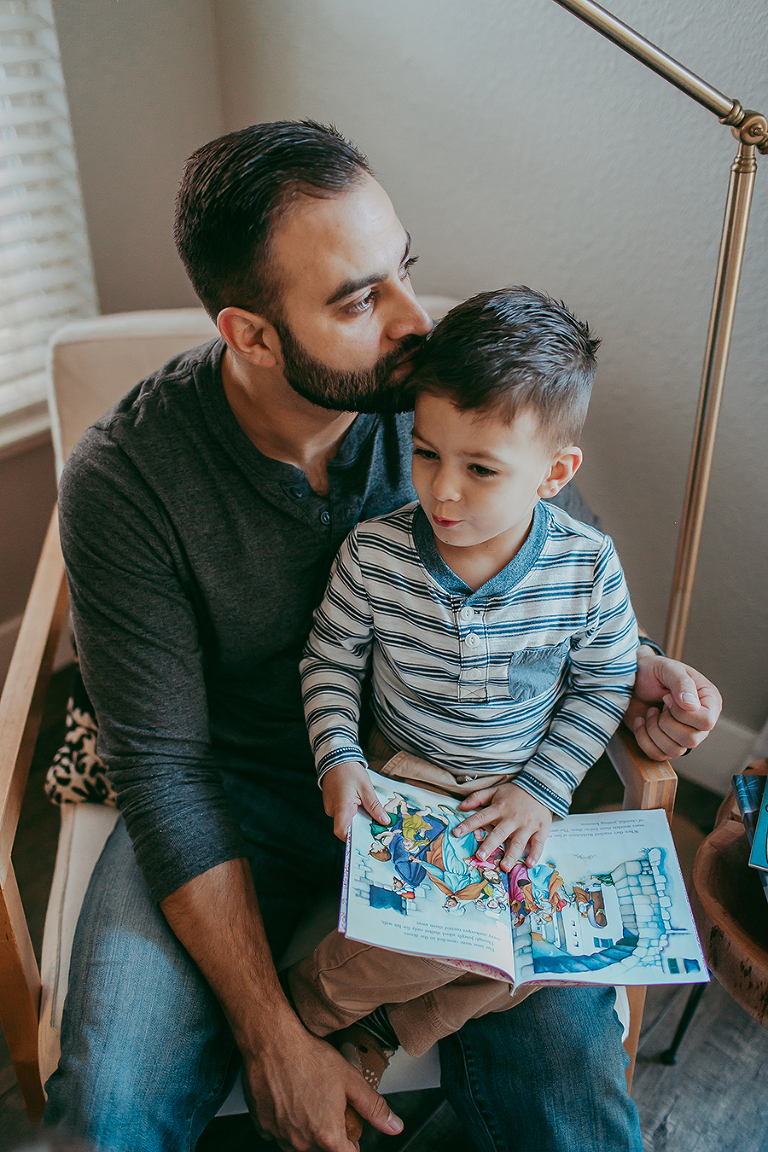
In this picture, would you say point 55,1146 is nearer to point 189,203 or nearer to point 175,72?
point 189,203

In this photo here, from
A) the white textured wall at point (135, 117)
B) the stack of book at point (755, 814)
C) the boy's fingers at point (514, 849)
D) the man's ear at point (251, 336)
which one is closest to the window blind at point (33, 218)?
the white textured wall at point (135, 117)

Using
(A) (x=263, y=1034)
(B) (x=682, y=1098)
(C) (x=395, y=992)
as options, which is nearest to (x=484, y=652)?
(C) (x=395, y=992)

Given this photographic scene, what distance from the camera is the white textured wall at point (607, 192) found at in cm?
136

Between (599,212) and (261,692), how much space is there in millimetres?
1012

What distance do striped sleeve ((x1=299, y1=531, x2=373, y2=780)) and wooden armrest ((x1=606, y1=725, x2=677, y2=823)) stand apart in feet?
1.14

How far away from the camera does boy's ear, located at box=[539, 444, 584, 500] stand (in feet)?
3.19

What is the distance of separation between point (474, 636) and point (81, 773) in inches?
26.2

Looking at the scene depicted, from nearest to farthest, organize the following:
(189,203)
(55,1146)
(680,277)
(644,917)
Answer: (55,1146) → (644,917) → (189,203) → (680,277)

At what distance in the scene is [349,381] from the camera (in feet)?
3.42

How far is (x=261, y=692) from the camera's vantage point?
48.9 inches

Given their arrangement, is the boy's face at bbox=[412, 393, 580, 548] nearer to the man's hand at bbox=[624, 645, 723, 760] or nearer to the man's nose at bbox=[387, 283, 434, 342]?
the man's nose at bbox=[387, 283, 434, 342]

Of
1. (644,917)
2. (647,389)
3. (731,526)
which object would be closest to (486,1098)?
(644,917)


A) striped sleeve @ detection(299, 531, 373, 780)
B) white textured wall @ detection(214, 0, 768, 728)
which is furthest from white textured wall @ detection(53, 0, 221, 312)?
striped sleeve @ detection(299, 531, 373, 780)

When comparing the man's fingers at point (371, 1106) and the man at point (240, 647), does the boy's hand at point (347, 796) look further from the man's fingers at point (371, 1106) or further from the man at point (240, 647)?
the man's fingers at point (371, 1106)
